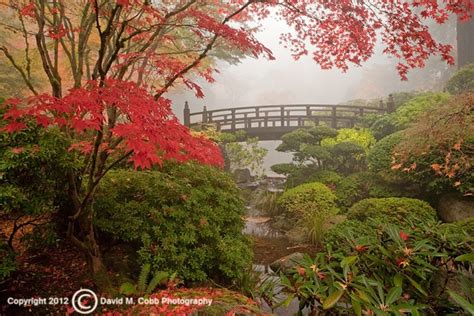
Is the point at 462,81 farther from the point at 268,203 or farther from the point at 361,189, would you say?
the point at 268,203

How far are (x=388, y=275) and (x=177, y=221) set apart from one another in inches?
96.1

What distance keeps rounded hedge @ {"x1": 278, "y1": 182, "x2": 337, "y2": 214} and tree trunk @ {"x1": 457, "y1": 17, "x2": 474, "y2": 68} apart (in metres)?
11.0

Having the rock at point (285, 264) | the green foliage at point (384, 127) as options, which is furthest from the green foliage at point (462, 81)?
the rock at point (285, 264)

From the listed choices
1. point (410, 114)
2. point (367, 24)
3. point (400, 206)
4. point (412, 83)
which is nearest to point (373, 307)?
point (400, 206)

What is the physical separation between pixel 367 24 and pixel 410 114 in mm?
6578

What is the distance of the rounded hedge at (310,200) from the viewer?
8234 millimetres

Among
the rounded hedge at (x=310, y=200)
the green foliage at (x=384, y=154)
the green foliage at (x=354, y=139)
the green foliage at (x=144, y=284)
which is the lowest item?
the rounded hedge at (x=310, y=200)

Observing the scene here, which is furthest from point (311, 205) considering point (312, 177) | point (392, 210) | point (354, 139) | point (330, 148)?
point (354, 139)

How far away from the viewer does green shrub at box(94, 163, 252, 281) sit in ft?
12.1

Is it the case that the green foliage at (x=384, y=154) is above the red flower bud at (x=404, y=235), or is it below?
above

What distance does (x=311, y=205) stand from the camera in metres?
8.28

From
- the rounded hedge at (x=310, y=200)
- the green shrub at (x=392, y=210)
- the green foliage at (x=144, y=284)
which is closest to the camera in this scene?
the green foliage at (x=144, y=284)

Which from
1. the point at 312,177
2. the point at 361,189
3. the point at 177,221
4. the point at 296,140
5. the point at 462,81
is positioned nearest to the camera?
the point at 177,221

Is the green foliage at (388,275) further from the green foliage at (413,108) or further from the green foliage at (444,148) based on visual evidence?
the green foliage at (413,108)
